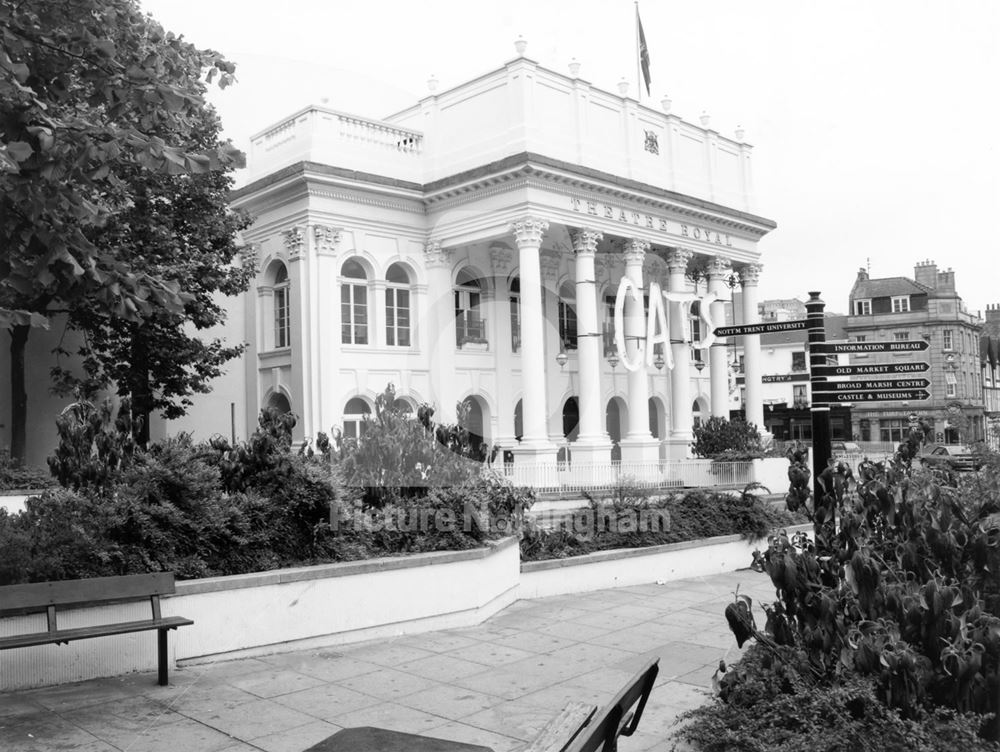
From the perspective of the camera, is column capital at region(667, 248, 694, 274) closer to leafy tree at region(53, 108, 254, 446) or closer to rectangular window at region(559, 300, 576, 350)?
rectangular window at region(559, 300, 576, 350)

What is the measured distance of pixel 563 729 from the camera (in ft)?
12.7

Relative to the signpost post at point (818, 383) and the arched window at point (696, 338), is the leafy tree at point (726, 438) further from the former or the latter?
the signpost post at point (818, 383)

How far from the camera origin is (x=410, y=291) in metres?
28.5

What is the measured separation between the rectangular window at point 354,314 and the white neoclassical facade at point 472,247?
6cm

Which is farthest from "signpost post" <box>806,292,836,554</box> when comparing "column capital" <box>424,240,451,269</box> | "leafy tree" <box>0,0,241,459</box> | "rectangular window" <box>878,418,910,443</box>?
"rectangular window" <box>878,418,910,443</box>

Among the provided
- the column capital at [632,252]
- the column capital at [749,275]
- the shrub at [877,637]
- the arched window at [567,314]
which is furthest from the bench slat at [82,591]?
the column capital at [749,275]

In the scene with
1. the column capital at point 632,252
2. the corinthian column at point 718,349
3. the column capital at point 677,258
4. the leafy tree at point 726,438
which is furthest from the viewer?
the corinthian column at point 718,349

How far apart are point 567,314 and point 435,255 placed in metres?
6.52

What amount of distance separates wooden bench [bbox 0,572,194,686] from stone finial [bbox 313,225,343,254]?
1951cm

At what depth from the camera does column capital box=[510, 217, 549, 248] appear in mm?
26094

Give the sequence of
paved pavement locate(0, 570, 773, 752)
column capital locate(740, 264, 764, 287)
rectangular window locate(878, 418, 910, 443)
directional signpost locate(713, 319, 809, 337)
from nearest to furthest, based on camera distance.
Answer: paved pavement locate(0, 570, 773, 752)
directional signpost locate(713, 319, 809, 337)
column capital locate(740, 264, 764, 287)
rectangular window locate(878, 418, 910, 443)

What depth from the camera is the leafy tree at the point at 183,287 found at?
21219mm

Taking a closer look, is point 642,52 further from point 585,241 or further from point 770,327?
point 770,327

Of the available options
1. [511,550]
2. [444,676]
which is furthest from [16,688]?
[511,550]
